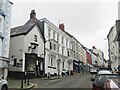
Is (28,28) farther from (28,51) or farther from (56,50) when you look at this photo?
(56,50)

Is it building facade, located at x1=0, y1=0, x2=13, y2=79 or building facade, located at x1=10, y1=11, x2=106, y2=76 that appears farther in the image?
building facade, located at x1=10, y1=11, x2=106, y2=76

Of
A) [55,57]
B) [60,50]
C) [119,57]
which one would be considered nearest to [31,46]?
[55,57]

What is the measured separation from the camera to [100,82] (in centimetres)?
948

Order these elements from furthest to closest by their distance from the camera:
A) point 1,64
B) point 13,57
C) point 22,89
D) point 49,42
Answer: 1. point 49,42
2. point 13,57
3. point 1,64
4. point 22,89

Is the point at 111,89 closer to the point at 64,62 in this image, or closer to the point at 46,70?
the point at 46,70

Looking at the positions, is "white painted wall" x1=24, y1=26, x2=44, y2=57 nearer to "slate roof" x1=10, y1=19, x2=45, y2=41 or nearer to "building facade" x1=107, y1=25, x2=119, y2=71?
"slate roof" x1=10, y1=19, x2=45, y2=41

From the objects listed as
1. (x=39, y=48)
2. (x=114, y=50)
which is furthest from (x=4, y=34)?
(x=114, y=50)

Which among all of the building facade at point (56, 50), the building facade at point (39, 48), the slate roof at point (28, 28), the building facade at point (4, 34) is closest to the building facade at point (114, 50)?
the building facade at point (56, 50)

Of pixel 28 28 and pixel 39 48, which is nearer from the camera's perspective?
pixel 28 28

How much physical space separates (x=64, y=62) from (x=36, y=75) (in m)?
16.0

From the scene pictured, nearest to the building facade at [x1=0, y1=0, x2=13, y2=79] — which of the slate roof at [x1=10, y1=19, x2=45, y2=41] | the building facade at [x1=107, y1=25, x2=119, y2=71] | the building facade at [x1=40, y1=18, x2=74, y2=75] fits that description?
the slate roof at [x1=10, y1=19, x2=45, y2=41]

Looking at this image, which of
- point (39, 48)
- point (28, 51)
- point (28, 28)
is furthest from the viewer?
point (39, 48)

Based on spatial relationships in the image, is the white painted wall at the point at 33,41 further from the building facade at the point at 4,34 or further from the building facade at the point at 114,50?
the building facade at the point at 114,50

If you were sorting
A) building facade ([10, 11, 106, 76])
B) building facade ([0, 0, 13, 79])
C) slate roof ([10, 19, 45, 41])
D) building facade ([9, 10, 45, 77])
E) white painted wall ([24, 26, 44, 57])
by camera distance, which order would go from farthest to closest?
slate roof ([10, 19, 45, 41]), white painted wall ([24, 26, 44, 57]), building facade ([10, 11, 106, 76]), building facade ([9, 10, 45, 77]), building facade ([0, 0, 13, 79])
